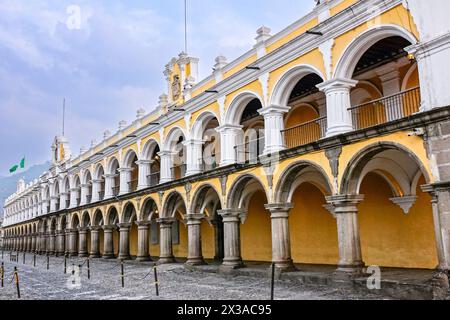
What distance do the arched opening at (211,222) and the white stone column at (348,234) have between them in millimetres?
7904

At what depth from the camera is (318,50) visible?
1364cm

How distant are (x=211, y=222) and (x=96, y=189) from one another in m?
11.5

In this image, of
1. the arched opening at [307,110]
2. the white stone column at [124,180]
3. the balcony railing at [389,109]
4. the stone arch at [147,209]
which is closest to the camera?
the balcony railing at [389,109]

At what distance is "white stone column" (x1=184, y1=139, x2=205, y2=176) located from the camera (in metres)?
20.1

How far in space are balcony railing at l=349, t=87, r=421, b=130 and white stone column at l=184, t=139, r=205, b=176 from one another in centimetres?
741

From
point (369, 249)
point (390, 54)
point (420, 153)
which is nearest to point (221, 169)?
point (369, 249)

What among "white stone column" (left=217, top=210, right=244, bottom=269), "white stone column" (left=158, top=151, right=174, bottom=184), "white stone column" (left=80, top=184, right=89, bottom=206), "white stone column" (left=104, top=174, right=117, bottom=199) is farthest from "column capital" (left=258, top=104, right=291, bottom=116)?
"white stone column" (left=80, top=184, right=89, bottom=206)

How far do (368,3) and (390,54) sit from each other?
2881 mm

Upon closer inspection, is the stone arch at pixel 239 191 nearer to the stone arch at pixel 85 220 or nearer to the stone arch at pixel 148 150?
the stone arch at pixel 148 150

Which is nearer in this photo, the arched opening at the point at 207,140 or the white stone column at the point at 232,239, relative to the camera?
the white stone column at the point at 232,239

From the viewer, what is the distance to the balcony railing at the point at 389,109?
13.3 metres

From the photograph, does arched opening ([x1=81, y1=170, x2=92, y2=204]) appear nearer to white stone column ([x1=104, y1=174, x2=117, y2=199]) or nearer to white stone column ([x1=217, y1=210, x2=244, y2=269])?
white stone column ([x1=104, y1=174, x2=117, y2=199])

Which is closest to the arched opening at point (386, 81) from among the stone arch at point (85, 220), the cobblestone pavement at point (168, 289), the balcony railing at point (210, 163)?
the cobblestone pavement at point (168, 289)

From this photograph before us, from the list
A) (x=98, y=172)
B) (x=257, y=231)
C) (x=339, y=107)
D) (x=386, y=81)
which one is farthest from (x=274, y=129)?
(x=98, y=172)
